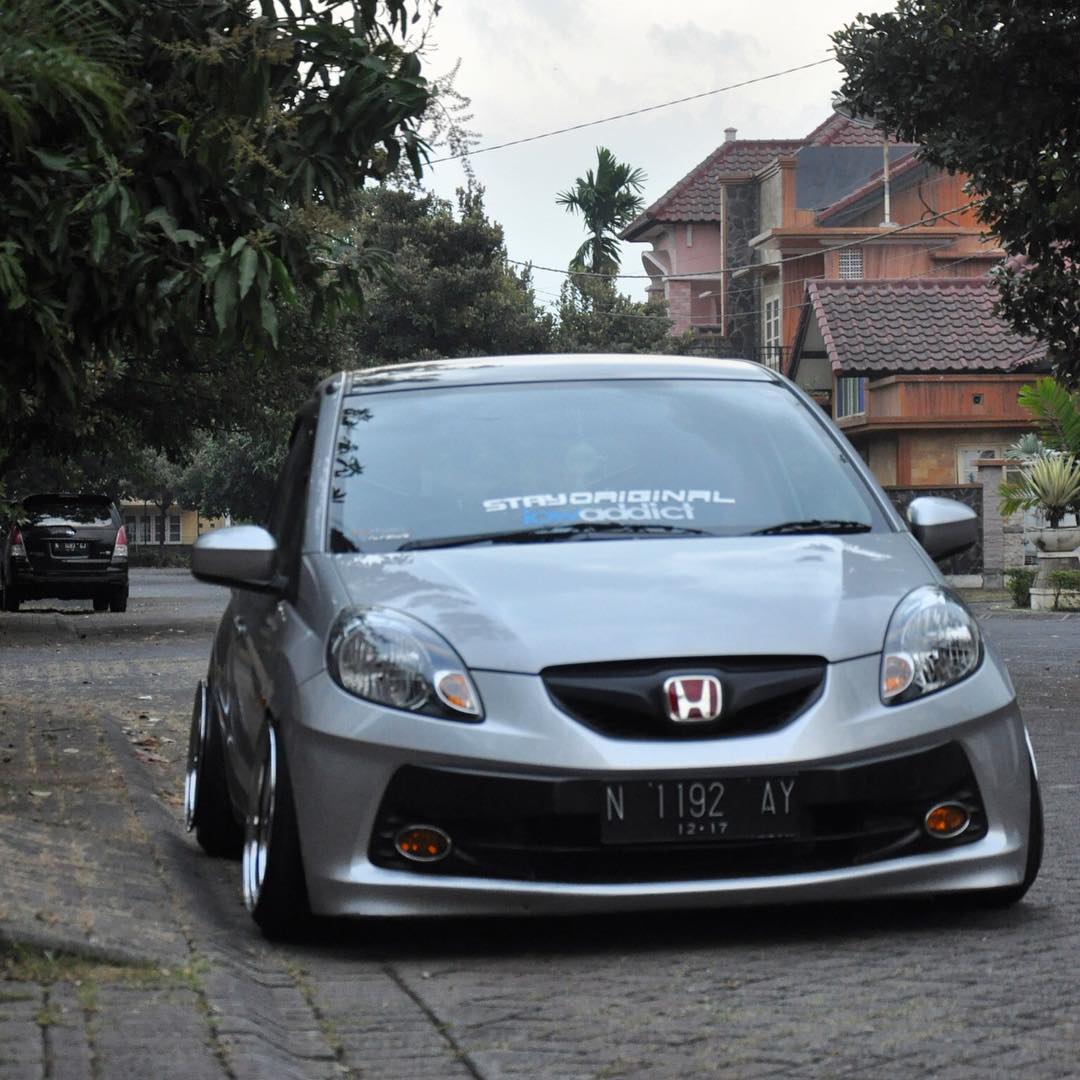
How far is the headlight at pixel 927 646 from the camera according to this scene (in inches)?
230

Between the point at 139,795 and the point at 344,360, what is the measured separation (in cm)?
2295

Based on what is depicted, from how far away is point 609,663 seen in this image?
5668 mm

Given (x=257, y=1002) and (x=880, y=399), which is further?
(x=880, y=399)

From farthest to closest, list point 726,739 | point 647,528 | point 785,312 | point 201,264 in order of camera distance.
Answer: point 785,312 < point 201,264 < point 647,528 < point 726,739

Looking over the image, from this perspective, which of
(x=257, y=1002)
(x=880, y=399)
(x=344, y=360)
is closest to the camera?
(x=257, y=1002)

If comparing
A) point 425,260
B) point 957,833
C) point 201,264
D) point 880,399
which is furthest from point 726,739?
point 425,260

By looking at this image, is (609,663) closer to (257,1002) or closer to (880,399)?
(257,1002)

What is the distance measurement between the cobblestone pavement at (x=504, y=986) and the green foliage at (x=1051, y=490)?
25337 mm

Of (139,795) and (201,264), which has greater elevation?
(201,264)

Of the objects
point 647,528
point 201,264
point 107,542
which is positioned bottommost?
point 107,542

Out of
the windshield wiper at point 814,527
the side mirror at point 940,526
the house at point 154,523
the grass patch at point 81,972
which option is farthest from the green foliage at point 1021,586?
the house at point 154,523

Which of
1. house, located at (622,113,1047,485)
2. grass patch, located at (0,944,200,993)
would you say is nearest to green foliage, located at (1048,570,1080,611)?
house, located at (622,113,1047,485)

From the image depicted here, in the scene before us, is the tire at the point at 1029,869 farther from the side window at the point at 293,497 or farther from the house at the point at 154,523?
the house at the point at 154,523

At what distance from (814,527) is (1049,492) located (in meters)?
26.8
